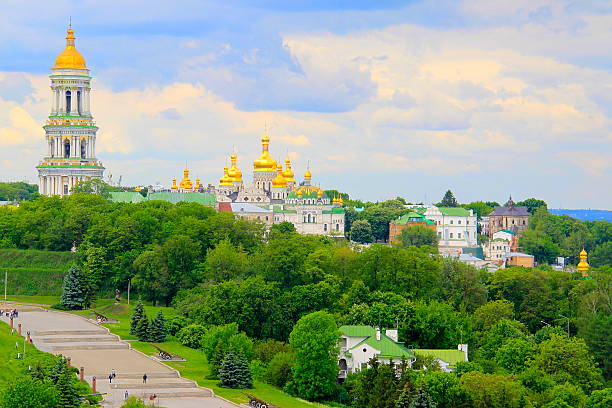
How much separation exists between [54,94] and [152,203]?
93.4ft

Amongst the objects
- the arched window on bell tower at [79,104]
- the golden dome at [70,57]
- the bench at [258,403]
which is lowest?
the bench at [258,403]

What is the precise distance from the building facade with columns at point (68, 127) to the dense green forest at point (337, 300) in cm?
3032

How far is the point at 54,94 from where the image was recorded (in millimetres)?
134750

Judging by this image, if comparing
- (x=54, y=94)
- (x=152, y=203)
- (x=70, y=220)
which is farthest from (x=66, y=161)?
(x=70, y=220)

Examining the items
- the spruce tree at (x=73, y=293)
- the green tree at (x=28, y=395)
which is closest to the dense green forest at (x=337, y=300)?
the spruce tree at (x=73, y=293)

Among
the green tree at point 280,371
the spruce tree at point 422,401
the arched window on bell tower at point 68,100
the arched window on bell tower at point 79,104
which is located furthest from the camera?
the arched window on bell tower at point 79,104

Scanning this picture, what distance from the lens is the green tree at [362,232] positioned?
135625 millimetres

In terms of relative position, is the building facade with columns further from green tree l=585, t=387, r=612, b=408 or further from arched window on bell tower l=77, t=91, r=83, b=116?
green tree l=585, t=387, r=612, b=408

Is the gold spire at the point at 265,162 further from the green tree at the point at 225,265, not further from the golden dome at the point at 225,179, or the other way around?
the green tree at the point at 225,265

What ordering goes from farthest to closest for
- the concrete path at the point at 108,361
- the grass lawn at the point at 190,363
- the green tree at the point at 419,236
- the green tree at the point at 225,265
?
the green tree at the point at 419,236 → the green tree at the point at 225,265 → the grass lawn at the point at 190,363 → the concrete path at the point at 108,361

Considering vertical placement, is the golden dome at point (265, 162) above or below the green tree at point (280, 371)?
above

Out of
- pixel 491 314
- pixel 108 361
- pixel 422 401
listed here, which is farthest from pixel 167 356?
pixel 491 314

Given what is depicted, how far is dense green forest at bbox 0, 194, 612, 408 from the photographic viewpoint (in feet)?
197

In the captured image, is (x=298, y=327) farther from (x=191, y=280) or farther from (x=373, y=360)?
(x=191, y=280)
